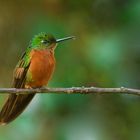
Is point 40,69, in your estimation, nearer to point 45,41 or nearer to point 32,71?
point 32,71

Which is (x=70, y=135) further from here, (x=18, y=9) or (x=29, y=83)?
(x=18, y=9)

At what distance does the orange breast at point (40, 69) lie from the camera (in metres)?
4.14

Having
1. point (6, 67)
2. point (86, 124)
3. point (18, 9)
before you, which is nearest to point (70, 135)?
point (86, 124)

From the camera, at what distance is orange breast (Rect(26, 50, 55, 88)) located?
163 inches

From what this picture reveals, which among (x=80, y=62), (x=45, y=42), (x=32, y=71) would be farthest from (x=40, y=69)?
(x=80, y=62)

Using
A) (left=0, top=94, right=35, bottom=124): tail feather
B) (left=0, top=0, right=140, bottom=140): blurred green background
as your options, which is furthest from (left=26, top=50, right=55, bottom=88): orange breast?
(left=0, top=0, right=140, bottom=140): blurred green background

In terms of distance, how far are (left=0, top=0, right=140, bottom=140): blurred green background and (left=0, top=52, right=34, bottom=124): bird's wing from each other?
0.13m

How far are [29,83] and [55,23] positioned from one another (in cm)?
60

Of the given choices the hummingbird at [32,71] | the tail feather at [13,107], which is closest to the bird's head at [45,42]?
the hummingbird at [32,71]

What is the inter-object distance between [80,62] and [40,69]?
52 centimetres

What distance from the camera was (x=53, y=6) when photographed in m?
4.89

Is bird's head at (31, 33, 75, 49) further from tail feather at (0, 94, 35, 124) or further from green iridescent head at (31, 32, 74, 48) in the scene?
tail feather at (0, 94, 35, 124)

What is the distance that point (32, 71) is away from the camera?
4.19 m

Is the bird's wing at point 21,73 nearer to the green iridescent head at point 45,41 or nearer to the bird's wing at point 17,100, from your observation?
the bird's wing at point 17,100
